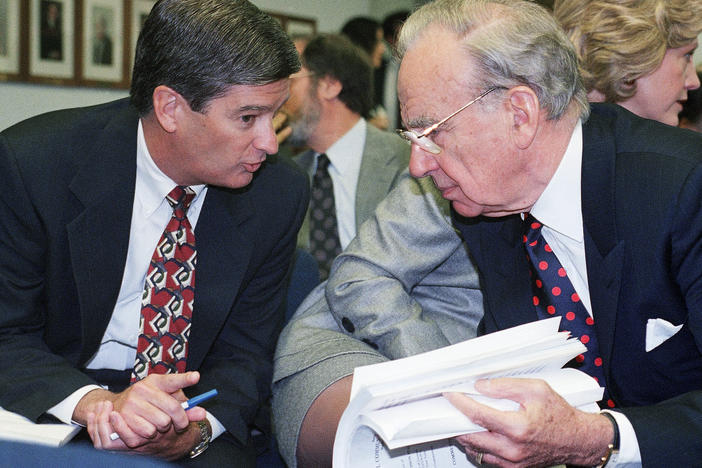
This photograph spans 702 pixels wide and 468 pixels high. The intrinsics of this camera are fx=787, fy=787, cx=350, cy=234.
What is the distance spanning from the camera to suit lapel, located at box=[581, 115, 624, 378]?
1.60m

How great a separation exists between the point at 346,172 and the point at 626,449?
2.53 m

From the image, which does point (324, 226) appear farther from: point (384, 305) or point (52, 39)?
point (52, 39)

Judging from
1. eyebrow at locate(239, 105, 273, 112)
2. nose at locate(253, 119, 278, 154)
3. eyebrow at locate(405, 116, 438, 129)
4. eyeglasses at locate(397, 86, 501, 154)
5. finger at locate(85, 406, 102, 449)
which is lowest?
finger at locate(85, 406, 102, 449)

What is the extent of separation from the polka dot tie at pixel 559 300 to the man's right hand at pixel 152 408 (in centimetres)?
78

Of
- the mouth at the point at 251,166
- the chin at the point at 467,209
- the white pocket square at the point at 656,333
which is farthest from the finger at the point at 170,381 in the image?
the white pocket square at the point at 656,333

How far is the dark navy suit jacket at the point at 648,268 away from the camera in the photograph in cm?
148

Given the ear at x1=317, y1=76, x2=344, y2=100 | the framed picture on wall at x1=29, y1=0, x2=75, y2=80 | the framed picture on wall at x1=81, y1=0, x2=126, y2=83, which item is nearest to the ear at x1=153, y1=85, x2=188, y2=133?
the ear at x1=317, y1=76, x2=344, y2=100

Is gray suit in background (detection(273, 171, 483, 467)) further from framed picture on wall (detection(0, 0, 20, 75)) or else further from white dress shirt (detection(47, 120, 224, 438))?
framed picture on wall (detection(0, 0, 20, 75))

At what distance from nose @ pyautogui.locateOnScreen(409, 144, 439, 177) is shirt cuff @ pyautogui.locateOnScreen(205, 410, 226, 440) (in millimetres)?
769

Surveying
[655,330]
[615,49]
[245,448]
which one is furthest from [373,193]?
[655,330]

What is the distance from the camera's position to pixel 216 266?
2031 millimetres

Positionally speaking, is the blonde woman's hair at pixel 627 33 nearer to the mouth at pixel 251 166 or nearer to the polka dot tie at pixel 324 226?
the mouth at pixel 251 166

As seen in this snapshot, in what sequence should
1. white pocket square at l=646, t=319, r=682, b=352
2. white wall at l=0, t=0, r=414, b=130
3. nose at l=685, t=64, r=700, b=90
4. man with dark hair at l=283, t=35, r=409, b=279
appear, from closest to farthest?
white pocket square at l=646, t=319, r=682, b=352 → nose at l=685, t=64, r=700, b=90 → man with dark hair at l=283, t=35, r=409, b=279 → white wall at l=0, t=0, r=414, b=130

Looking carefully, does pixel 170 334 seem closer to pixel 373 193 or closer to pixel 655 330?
pixel 655 330
